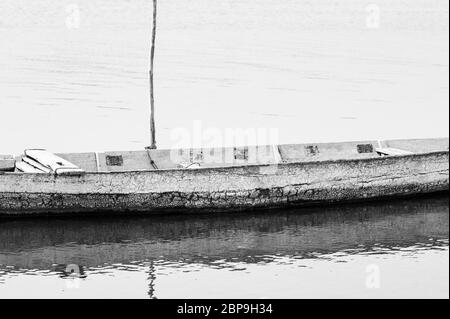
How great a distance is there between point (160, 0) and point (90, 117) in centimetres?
2408

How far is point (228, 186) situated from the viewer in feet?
62.5

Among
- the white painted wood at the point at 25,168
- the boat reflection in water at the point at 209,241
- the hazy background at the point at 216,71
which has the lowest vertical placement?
the boat reflection in water at the point at 209,241

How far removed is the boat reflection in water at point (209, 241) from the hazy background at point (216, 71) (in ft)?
26.1

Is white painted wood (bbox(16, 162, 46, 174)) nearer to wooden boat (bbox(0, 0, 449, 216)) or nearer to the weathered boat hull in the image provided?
wooden boat (bbox(0, 0, 449, 216))

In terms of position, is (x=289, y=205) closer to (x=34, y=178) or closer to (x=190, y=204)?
(x=190, y=204)

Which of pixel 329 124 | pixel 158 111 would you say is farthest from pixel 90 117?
pixel 329 124

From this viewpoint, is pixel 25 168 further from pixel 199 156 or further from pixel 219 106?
pixel 219 106

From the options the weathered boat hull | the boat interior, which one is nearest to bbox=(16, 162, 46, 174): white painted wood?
the boat interior

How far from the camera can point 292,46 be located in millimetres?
44781

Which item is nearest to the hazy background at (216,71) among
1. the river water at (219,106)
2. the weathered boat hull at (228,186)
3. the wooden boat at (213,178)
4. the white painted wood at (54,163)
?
the river water at (219,106)

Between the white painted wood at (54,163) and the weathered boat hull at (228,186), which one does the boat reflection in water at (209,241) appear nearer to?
the weathered boat hull at (228,186)

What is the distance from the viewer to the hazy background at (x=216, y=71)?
2953cm

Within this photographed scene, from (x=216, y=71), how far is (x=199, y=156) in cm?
1732

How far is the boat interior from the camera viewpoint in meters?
18.7
